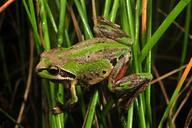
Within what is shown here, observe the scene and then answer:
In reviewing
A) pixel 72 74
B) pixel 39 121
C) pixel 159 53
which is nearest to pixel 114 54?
pixel 72 74

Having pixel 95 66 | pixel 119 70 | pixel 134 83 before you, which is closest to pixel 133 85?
pixel 134 83

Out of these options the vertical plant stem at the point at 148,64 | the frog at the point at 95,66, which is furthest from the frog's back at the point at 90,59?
the vertical plant stem at the point at 148,64

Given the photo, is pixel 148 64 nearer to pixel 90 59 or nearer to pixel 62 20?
pixel 90 59

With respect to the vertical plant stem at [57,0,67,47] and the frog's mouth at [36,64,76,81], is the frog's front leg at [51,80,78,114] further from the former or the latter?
the vertical plant stem at [57,0,67,47]

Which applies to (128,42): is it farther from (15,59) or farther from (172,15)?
(15,59)

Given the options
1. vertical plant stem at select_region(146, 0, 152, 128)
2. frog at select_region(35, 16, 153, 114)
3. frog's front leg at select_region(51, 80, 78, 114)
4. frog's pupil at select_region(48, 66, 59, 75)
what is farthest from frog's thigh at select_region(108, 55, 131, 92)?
frog's pupil at select_region(48, 66, 59, 75)

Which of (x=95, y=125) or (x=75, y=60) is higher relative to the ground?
(x=75, y=60)

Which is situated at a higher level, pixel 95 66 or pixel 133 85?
pixel 95 66

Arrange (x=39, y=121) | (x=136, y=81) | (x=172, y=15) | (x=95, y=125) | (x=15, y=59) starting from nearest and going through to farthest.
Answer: (x=172, y=15)
(x=136, y=81)
(x=95, y=125)
(x=39, y=121)
(x=15, y=59)
